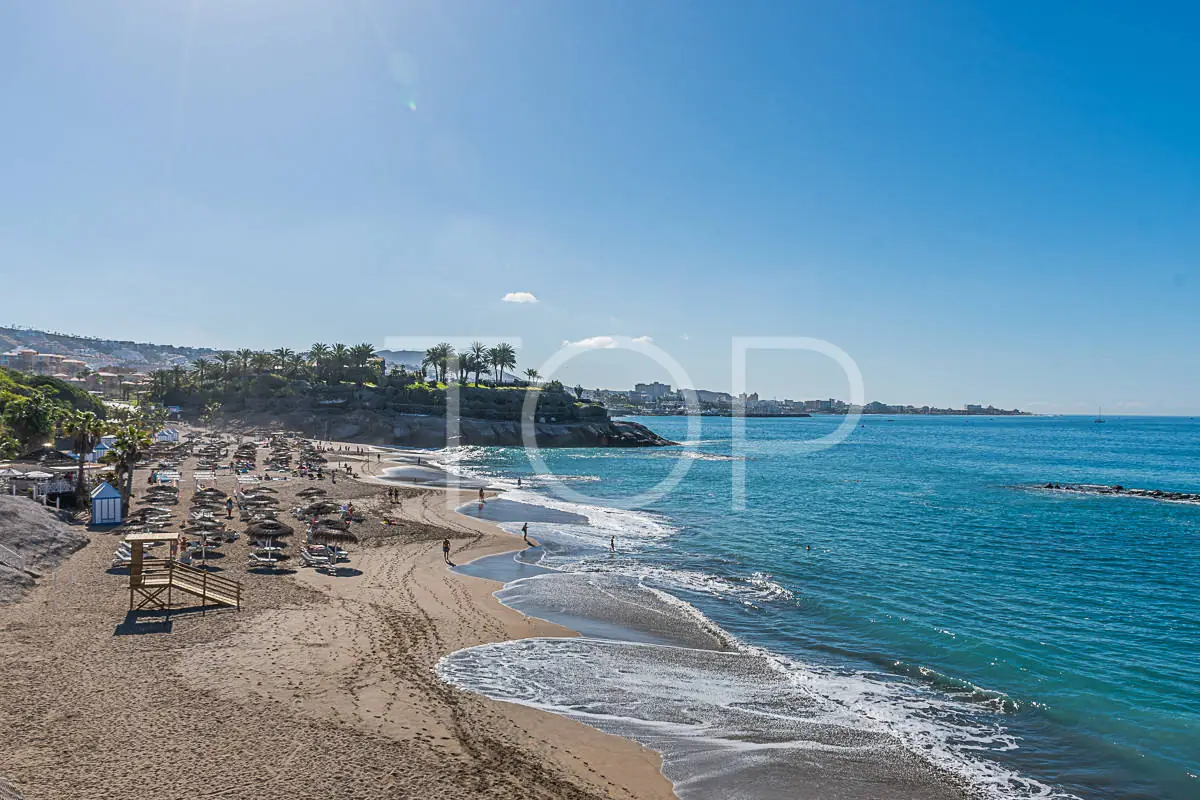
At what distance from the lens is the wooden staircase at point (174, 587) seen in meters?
22.0

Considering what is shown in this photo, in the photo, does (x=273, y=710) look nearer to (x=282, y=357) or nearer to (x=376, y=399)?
(x=376, y=399)

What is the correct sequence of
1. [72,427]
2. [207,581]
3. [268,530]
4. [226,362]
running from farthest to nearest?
1. [226,362]
2. [72,427]
3. [268,530]
4. [207,581]

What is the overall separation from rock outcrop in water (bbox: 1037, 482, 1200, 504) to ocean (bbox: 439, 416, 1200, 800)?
1331 centimetres

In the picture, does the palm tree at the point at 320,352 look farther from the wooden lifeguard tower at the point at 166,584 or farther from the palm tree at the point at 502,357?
the wooden lifeguard tower at the point at 166,584

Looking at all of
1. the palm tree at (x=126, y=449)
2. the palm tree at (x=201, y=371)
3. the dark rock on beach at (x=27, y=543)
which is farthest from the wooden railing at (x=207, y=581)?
the palm tree at (x=201, y=371)

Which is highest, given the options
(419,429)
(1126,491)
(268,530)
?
(419,429)

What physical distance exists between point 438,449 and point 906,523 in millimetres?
82014

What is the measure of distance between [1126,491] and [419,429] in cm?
10401

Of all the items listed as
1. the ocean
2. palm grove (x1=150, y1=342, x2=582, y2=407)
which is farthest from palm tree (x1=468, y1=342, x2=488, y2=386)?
the ocean

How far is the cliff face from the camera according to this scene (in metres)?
117

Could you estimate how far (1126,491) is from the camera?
222 feet

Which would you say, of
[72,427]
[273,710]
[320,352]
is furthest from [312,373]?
[273,710]

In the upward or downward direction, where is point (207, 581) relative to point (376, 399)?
downward

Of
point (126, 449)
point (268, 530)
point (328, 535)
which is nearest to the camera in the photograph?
point (268, 530)
